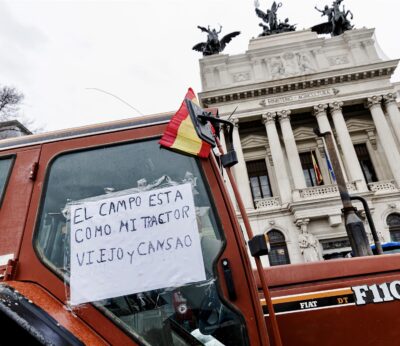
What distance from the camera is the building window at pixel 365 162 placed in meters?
19.4

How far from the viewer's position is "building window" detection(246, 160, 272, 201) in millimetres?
19609

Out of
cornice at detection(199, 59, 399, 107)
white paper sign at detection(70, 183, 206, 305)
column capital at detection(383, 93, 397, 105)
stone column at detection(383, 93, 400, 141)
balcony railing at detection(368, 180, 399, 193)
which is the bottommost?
white paper sign at detection(70, 183, 206, 305)

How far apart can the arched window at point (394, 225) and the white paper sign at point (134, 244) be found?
18202mm

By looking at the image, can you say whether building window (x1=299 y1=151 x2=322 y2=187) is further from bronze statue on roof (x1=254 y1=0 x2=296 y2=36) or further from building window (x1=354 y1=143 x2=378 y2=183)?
bronze statue on roof (x1=254 y1=0 x2=296 y2=36)

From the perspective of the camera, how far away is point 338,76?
19.7 meters

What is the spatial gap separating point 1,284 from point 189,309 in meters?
0.84

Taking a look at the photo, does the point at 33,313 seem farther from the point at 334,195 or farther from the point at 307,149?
the point at 307,149

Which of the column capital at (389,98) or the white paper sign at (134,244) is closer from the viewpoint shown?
the white paper sign at (134,244)

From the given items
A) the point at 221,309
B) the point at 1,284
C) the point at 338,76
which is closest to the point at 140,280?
the point at 221,309

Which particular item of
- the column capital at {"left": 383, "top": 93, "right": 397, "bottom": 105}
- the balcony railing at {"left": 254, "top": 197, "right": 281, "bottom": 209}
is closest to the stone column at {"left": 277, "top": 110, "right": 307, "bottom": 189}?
the balcony railing at {"left": 254, "top": 197, "right": 281, "bottom": 209}

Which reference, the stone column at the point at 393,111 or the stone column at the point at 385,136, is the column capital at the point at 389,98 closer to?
the stone column at the point at 393,111

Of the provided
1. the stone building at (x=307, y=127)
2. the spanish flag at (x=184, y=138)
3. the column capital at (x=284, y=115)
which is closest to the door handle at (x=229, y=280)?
the spanish flag at (x=184, y=138)

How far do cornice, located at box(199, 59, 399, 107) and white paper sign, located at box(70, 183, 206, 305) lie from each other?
1865cm

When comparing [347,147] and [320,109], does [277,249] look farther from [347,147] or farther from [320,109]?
[320,109]
